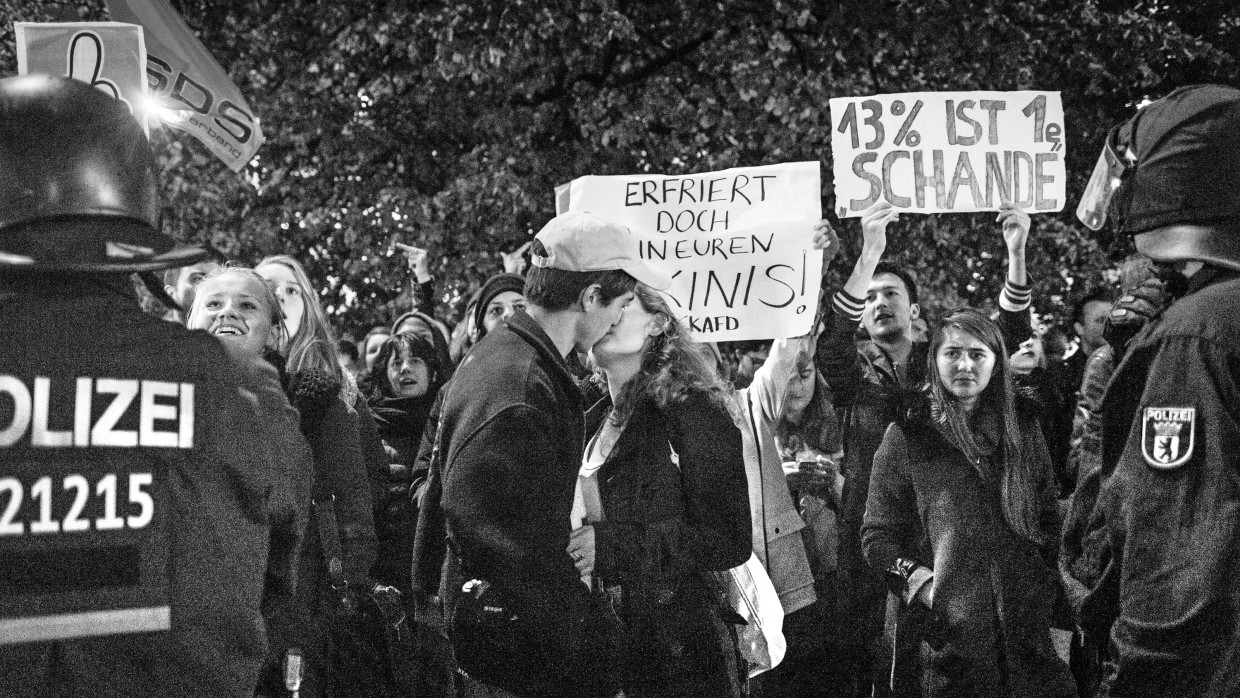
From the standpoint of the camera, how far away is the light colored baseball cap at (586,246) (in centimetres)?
367

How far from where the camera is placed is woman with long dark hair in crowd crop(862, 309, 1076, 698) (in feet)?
17.1

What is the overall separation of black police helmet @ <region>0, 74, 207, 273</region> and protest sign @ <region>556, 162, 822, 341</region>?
388 centimetres

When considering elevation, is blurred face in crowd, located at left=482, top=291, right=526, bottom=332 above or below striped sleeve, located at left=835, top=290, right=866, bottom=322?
above

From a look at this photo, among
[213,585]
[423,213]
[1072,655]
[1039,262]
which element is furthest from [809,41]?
[213,585]

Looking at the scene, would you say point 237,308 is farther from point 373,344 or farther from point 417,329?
point 373,344

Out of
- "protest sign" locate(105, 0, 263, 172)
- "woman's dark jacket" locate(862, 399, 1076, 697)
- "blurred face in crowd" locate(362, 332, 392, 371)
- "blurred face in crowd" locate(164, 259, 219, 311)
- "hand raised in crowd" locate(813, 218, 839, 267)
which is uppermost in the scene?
"protest sign" locate(105, 0, 263, 172)

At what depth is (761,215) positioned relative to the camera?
20.7 ft

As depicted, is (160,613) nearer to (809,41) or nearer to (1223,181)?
(1223,181)

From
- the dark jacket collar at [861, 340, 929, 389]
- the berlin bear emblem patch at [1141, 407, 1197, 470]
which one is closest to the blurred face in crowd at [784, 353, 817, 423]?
the dark jacket collar at [861, 340, 929, 389]

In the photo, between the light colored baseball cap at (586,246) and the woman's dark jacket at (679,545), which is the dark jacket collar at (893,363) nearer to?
the woman's dark jacket at (679,545)

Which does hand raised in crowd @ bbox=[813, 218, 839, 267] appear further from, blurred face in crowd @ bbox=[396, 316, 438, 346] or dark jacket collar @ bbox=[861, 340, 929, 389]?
blurred face in crowd @ bbox=[396, 316, 438, 346]

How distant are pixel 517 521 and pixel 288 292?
9.18 feet

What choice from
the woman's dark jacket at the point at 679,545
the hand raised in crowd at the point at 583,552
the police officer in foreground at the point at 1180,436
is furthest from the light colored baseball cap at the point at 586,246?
the police officer in foreground at the point at 1180,436

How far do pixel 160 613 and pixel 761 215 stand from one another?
434 cm
